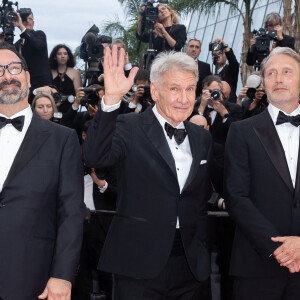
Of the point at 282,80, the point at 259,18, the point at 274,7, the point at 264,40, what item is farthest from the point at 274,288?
the point at 259,18

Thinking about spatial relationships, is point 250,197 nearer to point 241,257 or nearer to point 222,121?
point 241,257

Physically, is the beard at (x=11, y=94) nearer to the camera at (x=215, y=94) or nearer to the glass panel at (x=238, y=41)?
the camera at (x=215, y=94)

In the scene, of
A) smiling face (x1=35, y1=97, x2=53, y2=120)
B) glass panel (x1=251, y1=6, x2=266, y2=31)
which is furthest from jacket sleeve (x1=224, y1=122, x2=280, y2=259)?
glass panel (x1=251, y1=6, x2=266, y2=31)

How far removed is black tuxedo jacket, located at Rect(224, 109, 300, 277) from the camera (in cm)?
287

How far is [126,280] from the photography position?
280cm

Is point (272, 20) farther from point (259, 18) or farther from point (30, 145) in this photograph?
point (259, 18)

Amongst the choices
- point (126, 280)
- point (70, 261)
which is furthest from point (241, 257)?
point (70, 261)

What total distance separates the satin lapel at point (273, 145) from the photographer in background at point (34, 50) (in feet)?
12.3

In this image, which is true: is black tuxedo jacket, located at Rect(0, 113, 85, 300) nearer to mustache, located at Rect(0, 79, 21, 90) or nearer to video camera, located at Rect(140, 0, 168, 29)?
mustache, located at Rect(0, 79, 21, 90)

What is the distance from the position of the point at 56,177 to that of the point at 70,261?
423 millimetres

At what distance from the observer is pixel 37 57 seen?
242 inches

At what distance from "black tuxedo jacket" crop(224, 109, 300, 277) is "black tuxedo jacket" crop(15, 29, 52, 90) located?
3.75m

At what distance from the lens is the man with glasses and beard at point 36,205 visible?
8.05 feet

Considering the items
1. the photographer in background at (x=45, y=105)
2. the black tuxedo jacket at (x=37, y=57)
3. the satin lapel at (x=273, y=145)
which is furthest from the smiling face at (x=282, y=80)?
the black tuxedo jacket at (x=37, y=57)
